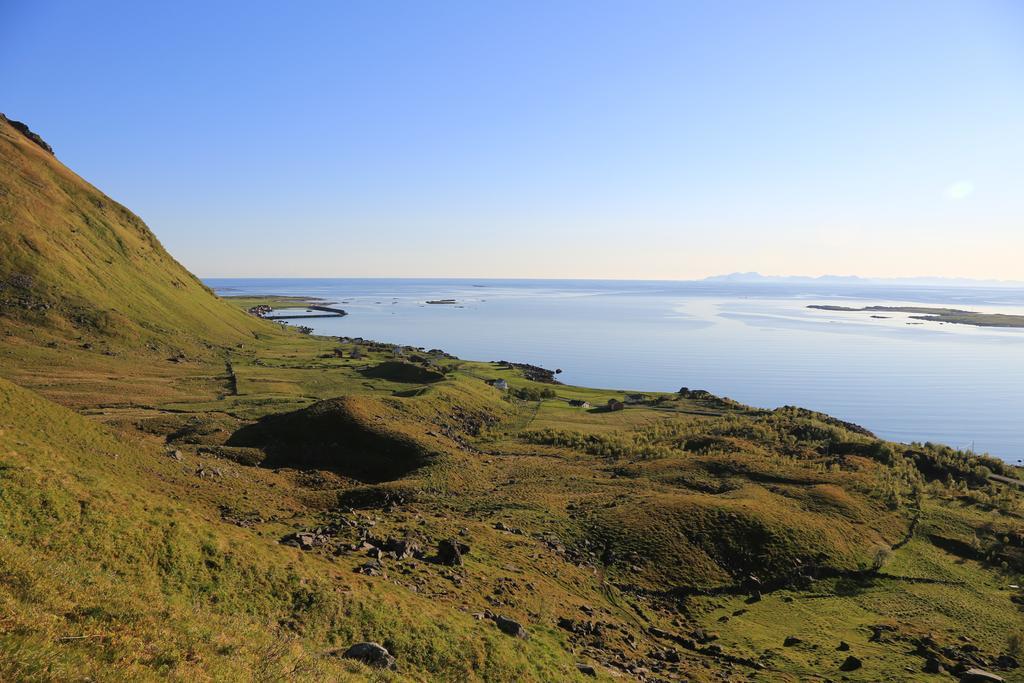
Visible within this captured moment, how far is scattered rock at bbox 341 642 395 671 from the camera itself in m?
17.4

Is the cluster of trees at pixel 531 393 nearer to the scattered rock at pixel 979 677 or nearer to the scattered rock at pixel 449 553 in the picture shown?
the scattered rock at pixel 449 553

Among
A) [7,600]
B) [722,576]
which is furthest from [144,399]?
[722,576]

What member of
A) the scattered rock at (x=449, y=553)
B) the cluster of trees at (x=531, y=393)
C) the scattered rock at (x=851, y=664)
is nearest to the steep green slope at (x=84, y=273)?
the cluster of trees at (x=531, y=393)

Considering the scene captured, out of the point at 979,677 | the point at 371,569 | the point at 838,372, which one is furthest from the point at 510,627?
the point at 838,372

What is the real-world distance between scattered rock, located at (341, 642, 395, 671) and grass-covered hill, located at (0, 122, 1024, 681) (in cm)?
34

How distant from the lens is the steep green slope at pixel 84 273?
87.0 metres

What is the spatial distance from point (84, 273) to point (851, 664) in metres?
129

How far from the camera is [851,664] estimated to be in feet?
88.1

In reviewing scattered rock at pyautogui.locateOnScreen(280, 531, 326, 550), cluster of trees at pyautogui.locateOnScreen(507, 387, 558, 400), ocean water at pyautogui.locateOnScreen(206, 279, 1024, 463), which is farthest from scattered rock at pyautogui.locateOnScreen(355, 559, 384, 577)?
ocean water at pyautogui.locateOnScreen(206, 279, 1024, 463)

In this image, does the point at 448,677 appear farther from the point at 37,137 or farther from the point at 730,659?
the point at 37,137

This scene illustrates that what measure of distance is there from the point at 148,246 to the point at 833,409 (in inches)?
6729

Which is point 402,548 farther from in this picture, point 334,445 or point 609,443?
point 609,443

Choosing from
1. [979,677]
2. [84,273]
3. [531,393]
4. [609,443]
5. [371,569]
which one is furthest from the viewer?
[84,273]

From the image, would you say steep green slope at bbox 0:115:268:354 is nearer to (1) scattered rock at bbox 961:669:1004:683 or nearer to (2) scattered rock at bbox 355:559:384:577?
(2) scattered rock at bbox 355:559:384:577
